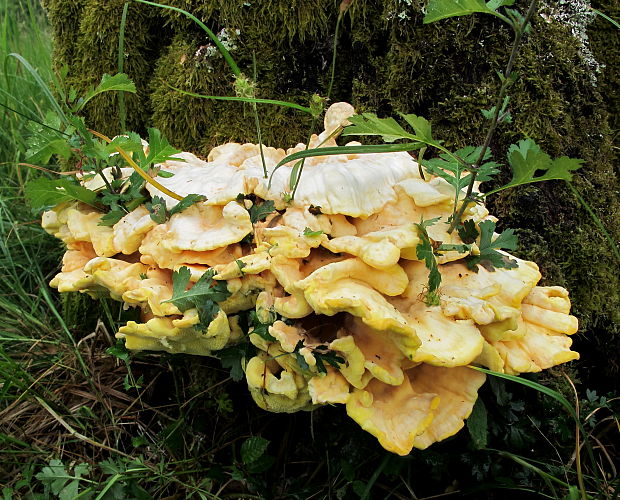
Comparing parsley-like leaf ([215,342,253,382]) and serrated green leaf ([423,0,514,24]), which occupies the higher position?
serrated green leaf ([423,0,514,24])

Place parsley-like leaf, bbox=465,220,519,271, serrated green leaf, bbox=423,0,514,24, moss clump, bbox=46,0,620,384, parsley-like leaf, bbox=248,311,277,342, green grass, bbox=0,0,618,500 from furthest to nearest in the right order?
moss clump, bbox=46,0,620,384 → green grass, bbox=0,0,618,500 → parsley-like leaf, bbox=465,220,519,271 → parsley-like leaf, bbox=248,311,277,342 → serrated green leaf, bbox=423,0,514,24

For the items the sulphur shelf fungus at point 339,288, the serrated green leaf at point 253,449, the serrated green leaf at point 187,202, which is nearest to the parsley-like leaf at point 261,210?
the sulphur shelf fungus at point 339,288

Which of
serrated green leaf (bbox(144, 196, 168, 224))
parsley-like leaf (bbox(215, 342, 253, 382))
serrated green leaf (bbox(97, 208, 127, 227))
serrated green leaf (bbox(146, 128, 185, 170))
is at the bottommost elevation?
parsley-like leaf (bbox(215, 342, 253, 382))

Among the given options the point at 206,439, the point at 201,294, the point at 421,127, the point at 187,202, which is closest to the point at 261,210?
the point at 187,202

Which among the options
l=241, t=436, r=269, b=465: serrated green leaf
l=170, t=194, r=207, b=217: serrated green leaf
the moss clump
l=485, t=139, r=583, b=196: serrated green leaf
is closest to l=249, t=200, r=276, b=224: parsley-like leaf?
l=170, t=194, r=207, b=217: serrated green leaf

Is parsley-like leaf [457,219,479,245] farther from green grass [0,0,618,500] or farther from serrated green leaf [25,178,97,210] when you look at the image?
serrated green leaf [25,178,97,210]

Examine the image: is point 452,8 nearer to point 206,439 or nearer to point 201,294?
point 201,294

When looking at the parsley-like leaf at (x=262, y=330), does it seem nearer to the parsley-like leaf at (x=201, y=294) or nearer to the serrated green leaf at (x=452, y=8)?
the parsley-like leaf at (x=201, y=294)
